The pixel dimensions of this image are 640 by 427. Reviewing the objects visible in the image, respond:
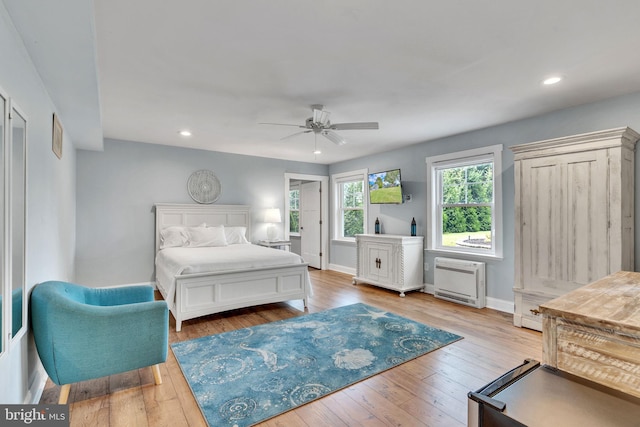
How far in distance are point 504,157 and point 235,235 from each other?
13.8ft

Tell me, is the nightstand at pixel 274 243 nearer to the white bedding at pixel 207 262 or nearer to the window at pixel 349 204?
the window at pixel 349 204

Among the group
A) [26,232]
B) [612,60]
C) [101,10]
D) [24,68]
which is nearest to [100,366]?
[26,232]

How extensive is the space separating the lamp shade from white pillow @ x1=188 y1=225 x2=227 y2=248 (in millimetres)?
1052

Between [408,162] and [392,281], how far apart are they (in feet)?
6.62

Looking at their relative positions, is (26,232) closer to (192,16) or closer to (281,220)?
(192,16)

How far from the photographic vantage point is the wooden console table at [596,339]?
89 cm

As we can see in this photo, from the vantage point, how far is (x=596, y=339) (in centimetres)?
97

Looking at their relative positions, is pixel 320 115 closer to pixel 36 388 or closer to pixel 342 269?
pixel 36 388

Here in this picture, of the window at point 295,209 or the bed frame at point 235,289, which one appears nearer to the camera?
the bed frame at point 235,289

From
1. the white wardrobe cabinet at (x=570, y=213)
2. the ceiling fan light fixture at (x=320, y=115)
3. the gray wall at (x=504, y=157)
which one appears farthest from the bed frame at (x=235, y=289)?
the white wardrobe cabinet at (x=570, y=213)

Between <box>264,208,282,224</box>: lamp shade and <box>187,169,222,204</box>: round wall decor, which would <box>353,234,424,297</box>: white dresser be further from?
<box>187,169,222,204</box>: round wall decor

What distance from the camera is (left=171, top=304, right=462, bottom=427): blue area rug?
6.82 feet

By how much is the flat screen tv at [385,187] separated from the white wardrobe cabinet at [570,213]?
79.3 inches

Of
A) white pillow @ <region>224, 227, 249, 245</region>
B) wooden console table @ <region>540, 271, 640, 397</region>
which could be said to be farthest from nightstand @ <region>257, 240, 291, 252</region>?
wooden console table @ <region>540, 271, 640, 397</region>
